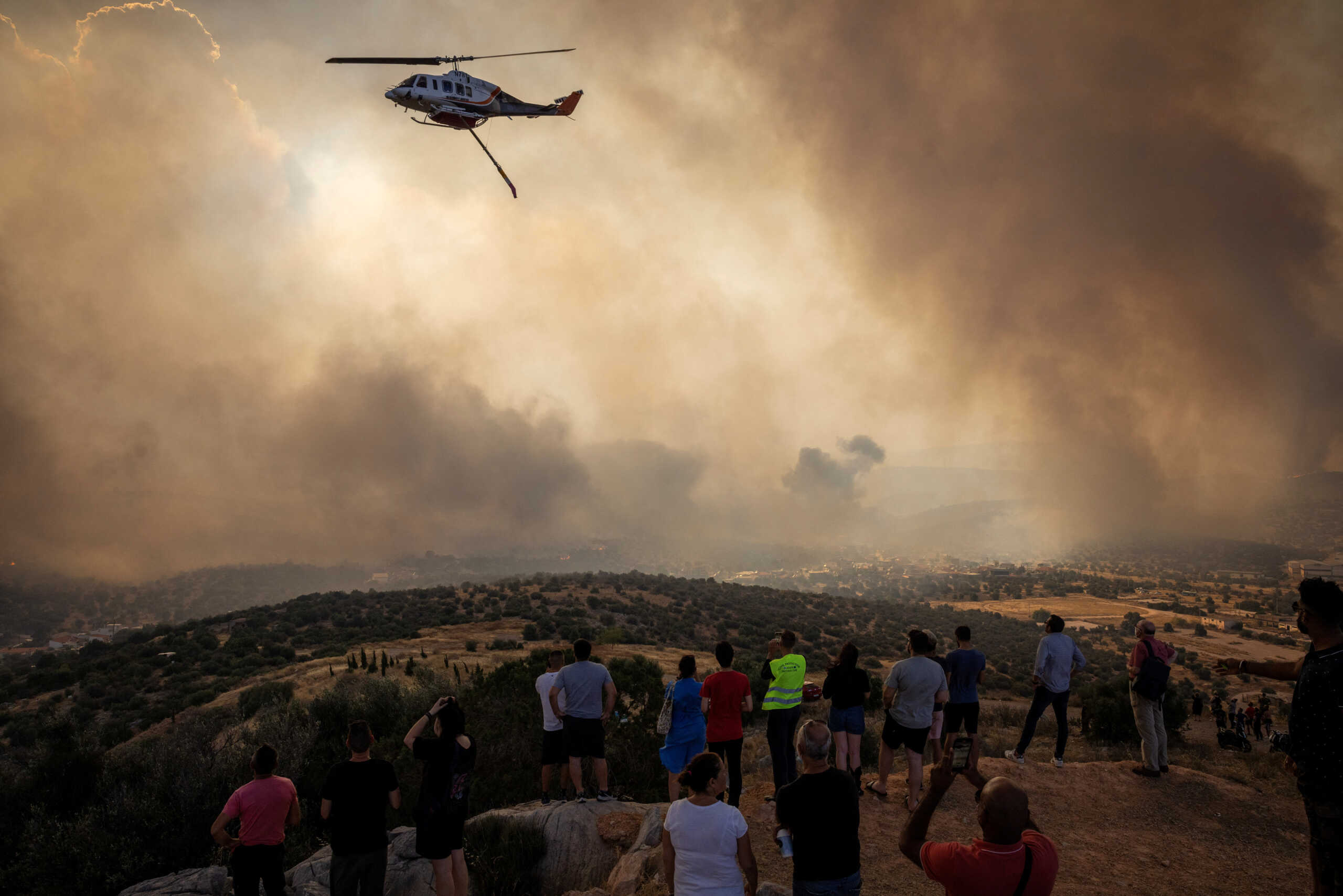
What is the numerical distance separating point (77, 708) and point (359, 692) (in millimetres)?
13260

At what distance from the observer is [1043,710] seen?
32.8 feet

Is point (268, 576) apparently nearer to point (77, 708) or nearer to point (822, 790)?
point (77, 708)

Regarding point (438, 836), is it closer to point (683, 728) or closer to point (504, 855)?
point (504, 855)

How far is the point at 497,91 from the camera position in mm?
20219

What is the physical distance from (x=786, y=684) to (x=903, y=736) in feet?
5.90

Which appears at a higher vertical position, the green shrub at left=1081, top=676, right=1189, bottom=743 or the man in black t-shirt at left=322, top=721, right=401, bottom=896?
the man in black t-shirt at left=322, top=721, right=401, bottom=896

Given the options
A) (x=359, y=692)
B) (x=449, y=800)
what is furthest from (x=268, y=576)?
(x=449, y=800)

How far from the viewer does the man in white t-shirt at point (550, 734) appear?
352 inches

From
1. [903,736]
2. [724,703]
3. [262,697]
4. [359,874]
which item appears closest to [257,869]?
[359,874]

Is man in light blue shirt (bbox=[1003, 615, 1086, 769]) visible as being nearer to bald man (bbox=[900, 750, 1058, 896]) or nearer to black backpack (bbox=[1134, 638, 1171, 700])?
black backpack (bbox=[1134, 638, 1171, 700])

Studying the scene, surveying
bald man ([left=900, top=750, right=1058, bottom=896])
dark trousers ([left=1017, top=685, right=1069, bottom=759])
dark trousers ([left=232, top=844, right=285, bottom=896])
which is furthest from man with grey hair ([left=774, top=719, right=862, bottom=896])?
dark trousers ([left=1017, top=685, right=1069, bottom=759])

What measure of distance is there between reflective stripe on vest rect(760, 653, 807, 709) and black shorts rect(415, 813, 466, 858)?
386 cm

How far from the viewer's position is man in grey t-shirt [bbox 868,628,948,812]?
7605mm

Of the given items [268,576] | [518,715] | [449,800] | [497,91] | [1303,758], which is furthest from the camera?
[268,576]
